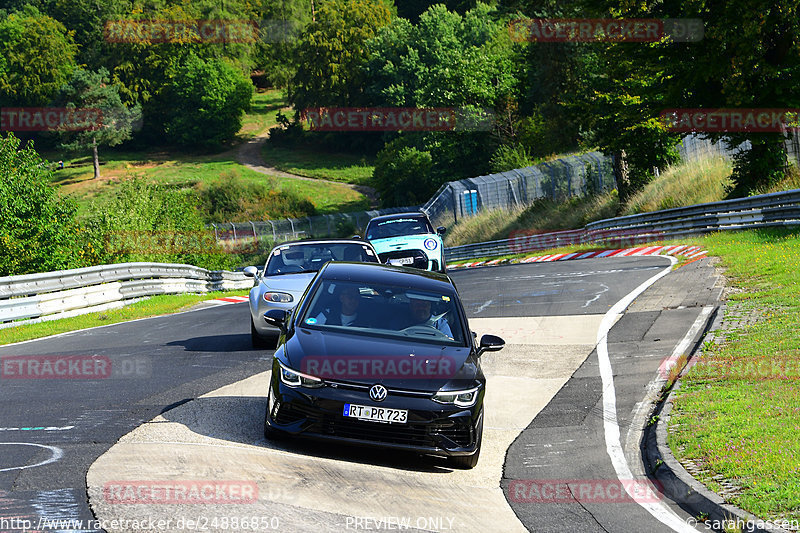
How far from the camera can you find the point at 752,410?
836cm

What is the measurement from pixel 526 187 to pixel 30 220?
27710 millimetres

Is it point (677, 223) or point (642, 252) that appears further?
point (677, 223)

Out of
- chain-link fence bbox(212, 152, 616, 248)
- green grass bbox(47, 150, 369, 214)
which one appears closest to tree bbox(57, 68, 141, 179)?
green grass bbox(47, 150, 369, 214)

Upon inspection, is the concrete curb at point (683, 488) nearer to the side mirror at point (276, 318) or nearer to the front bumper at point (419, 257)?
the side mirror at point (276, 318)

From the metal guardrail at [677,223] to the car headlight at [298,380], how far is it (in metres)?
19.3

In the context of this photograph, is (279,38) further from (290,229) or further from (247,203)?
(290,229)

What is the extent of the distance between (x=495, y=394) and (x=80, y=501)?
5.92 metres

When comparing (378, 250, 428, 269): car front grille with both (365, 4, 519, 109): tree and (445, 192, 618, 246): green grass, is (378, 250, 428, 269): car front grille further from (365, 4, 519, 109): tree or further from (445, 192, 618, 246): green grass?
(365, 4, 519, 109): tree

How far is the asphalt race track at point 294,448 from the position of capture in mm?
6000

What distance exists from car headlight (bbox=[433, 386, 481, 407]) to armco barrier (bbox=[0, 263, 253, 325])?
46.1 feet

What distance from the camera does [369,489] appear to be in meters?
6.70

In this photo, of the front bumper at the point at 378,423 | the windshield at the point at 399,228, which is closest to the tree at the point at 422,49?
the windshield at the point at 399,228

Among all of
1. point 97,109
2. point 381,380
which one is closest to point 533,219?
point 381,380

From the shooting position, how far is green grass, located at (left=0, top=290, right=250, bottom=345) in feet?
59.6
